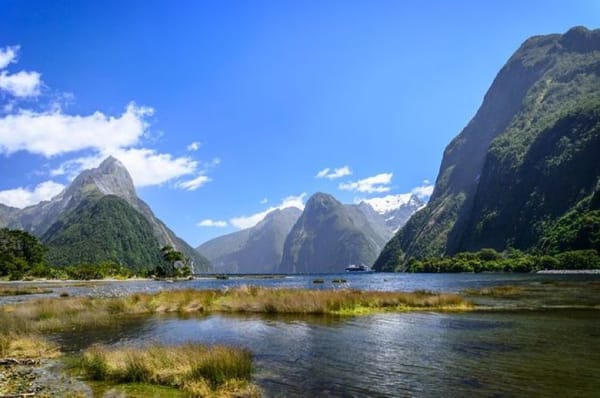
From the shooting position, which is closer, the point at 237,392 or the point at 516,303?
the point at 237,392

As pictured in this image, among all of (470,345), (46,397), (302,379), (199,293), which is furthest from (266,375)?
(199,293)

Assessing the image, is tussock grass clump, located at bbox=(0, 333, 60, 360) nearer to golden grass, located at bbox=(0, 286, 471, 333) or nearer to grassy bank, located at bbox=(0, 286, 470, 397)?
grassy bank, located at bbox=(0, 286, 470, 397)

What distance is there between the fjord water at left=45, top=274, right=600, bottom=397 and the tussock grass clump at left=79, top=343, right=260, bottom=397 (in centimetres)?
143

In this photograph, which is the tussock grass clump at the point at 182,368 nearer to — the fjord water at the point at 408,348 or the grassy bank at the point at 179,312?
the grassy bank at the point at 179,312

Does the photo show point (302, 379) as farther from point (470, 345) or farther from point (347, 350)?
point (470, 345)

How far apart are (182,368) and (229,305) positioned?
117ft

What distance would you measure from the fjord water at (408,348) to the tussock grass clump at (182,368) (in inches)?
56.4

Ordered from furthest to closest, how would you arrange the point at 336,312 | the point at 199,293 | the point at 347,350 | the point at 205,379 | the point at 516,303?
the point at 199,293, the point at 516,303, the point at 336,312, the point at 347,350, the point at 205,379

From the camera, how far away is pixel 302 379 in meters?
22.8

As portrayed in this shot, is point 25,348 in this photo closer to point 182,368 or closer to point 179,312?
point 182,368

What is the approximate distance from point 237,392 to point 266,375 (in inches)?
172

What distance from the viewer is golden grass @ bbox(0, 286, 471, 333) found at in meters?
48.7

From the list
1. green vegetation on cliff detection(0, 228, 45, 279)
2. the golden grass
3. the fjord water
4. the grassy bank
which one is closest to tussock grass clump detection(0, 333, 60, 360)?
the grassy bank

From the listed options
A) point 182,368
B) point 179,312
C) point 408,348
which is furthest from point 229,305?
point 182,368
